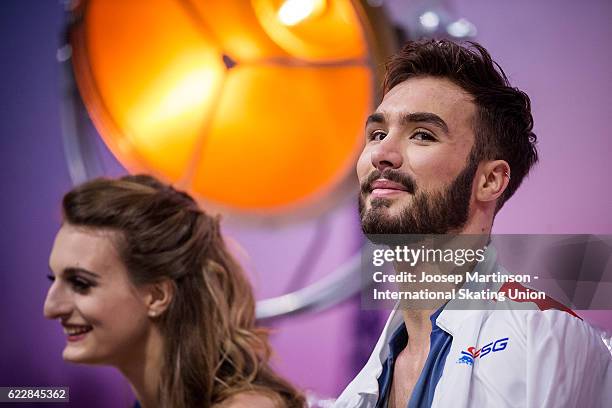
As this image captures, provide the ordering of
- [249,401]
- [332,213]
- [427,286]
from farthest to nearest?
[332,213] → [427,286] → [249,401]

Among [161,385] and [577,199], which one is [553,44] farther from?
[161,385]

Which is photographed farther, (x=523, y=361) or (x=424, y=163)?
(x=424, y=163)

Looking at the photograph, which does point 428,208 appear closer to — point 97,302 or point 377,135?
point 377,135

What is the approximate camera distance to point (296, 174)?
2641 mm

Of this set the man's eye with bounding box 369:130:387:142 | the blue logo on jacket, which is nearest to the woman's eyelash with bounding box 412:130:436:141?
the man's eye with bounding box 369:130:387:142

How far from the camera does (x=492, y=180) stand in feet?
7.97

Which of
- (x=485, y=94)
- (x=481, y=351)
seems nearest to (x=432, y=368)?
(x=481, y=351)

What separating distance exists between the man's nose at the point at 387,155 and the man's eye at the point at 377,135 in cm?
4

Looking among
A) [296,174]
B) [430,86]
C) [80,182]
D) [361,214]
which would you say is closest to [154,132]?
[80,182]

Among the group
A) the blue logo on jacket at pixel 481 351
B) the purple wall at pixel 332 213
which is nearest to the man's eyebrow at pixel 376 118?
the purple wall at pixel 332 213

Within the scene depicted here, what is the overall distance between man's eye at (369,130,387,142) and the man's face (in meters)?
0.03

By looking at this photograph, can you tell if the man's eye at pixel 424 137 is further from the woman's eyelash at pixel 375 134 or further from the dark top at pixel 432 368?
the dark top at pixel 432 368

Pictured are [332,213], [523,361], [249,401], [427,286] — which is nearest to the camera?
[523,361]

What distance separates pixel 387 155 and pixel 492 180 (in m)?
0.33
